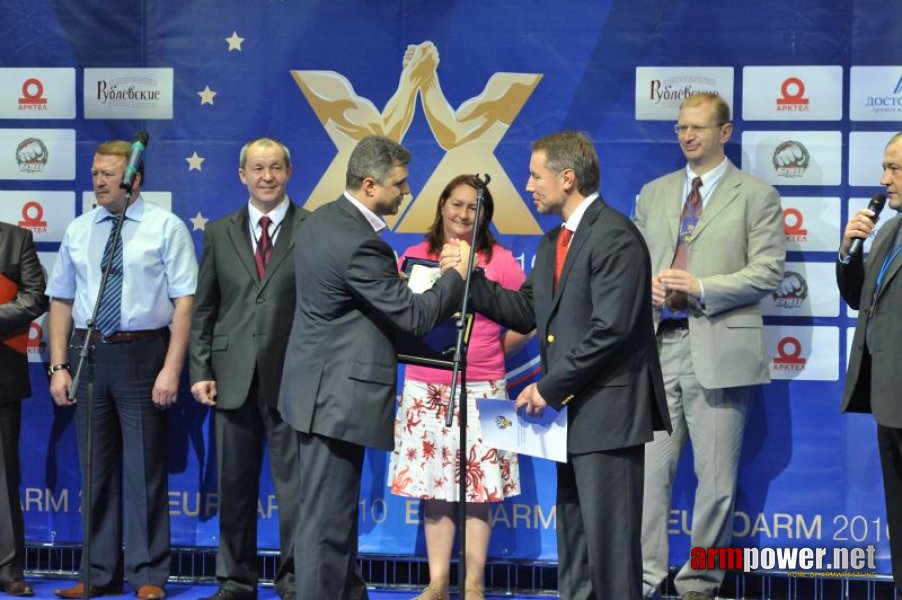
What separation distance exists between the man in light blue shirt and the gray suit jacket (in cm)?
225

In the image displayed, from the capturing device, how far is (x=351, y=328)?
4477 mm

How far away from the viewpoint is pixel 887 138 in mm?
5750

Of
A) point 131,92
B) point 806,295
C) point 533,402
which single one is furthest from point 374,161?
point 806,295

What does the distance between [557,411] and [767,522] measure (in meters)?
2.13

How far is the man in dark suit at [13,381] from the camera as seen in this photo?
579 cm

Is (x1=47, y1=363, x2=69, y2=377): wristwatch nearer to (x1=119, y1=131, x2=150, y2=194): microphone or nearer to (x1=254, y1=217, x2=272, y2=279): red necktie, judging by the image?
(x1=254, y1=217, x2=272, y2=279): red necktie

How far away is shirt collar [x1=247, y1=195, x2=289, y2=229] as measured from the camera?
18.6ft

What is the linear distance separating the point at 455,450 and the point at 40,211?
8.28ft

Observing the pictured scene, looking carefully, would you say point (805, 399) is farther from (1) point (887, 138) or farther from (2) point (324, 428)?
(2) point (324, 428)

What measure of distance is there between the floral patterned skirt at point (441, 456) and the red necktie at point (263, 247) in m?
0.86

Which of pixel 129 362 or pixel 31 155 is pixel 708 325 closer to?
pixel 129 362

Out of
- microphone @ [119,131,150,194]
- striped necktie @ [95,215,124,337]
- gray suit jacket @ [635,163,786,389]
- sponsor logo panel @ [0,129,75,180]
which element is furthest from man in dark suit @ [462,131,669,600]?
sponsor logo panel @ [0,129,75,180]

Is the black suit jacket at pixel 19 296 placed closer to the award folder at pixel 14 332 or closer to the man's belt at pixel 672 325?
the award folder at pixel 14 332

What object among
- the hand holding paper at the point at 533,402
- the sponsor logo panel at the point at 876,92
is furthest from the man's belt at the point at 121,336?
the sponsor logo panel at the point at 876,92
